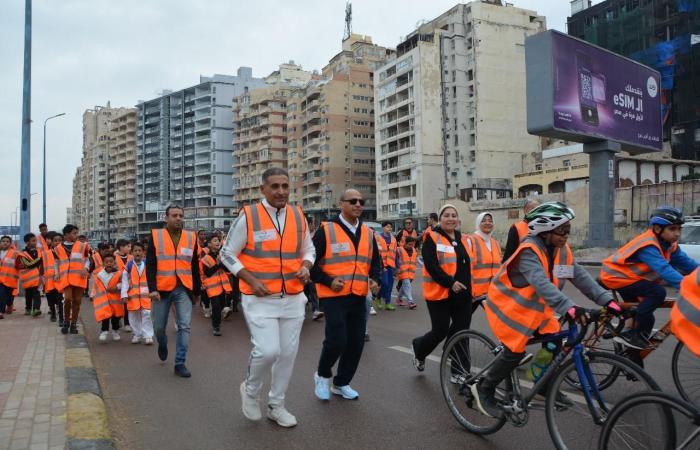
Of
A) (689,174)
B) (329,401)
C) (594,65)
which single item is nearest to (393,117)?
(689,174)

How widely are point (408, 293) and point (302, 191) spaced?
7902 centimetres

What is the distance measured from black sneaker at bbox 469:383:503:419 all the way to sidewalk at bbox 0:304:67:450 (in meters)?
2.95

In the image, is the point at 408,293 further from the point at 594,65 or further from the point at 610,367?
the point at 594,65

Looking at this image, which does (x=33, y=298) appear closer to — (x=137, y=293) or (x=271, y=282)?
(x=137, y=293)

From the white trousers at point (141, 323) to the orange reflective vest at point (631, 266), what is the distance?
6561mm

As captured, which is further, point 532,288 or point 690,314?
point 532,288

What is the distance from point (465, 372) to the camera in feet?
15.3

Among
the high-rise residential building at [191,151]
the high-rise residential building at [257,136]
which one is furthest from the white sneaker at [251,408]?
the high-rise residential building at [191,151]

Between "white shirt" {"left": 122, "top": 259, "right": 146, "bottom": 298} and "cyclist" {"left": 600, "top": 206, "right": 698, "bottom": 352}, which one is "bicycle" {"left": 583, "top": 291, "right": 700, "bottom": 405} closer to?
"cyclist" {"left": 600, "top": 206, "right": 698, "bottom": 352}

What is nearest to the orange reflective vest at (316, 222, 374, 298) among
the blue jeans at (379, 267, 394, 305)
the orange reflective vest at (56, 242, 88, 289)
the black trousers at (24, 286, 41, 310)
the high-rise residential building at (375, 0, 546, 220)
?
the orange reflective vest at (56, 242, 88, 289)

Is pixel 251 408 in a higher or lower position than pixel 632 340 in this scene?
lower

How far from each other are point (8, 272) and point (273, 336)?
10167mm

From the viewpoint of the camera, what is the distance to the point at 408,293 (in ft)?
41.9

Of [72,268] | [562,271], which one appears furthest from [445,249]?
[72,268]
